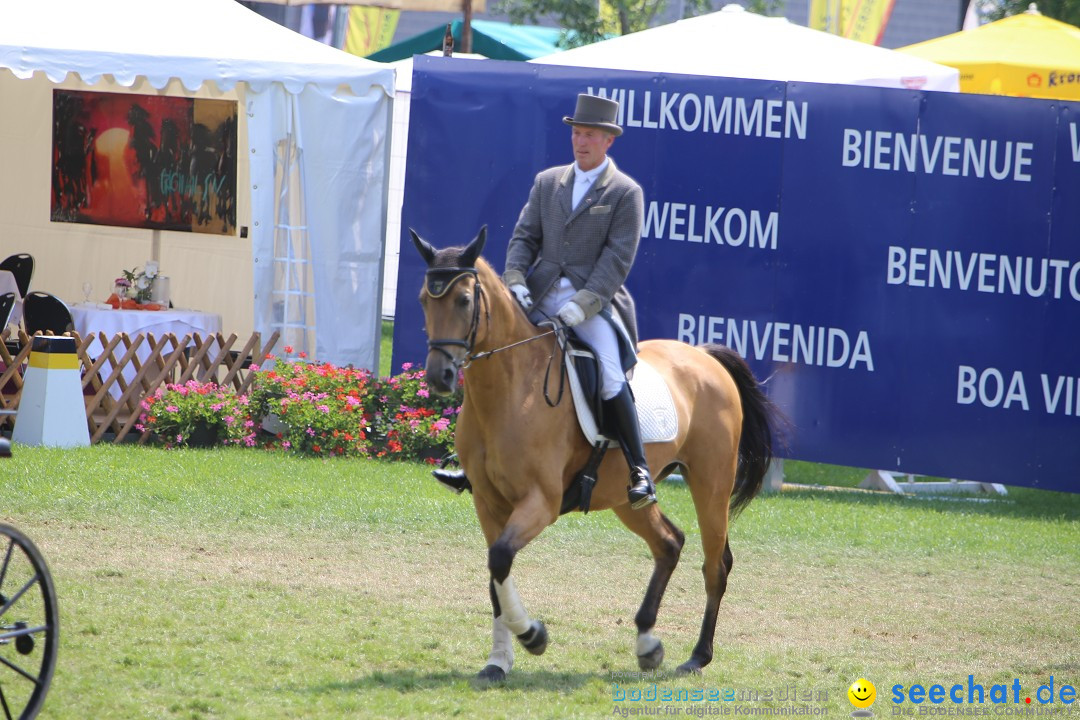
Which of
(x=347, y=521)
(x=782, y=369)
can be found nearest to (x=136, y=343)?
(x=347, y=521)

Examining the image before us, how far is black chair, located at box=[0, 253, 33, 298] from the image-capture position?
14.8m

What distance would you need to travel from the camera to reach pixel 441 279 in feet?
18.7

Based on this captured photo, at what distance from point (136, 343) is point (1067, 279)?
820 centimetres

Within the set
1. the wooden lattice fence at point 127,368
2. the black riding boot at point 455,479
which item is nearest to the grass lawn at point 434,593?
the wooden lattice fence at point 127,368

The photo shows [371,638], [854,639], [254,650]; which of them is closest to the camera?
[254,650]

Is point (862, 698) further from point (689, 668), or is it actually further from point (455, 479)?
point (455, 479)

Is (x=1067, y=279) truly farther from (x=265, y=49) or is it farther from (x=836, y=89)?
(x=265, y=49)

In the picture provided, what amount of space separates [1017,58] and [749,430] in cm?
1055

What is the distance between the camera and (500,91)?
40.9ft

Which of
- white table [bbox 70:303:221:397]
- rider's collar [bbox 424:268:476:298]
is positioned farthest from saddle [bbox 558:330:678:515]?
white table [bbox 70:303:221:397]

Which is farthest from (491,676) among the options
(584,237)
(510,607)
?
(584,237)

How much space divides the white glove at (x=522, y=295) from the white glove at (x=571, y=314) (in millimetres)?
213

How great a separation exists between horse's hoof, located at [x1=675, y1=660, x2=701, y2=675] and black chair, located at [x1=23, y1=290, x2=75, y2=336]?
8.45 m

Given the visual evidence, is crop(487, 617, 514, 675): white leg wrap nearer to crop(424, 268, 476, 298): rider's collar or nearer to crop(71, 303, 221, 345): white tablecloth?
crop(424, 268, 476, 298): rider's collar
